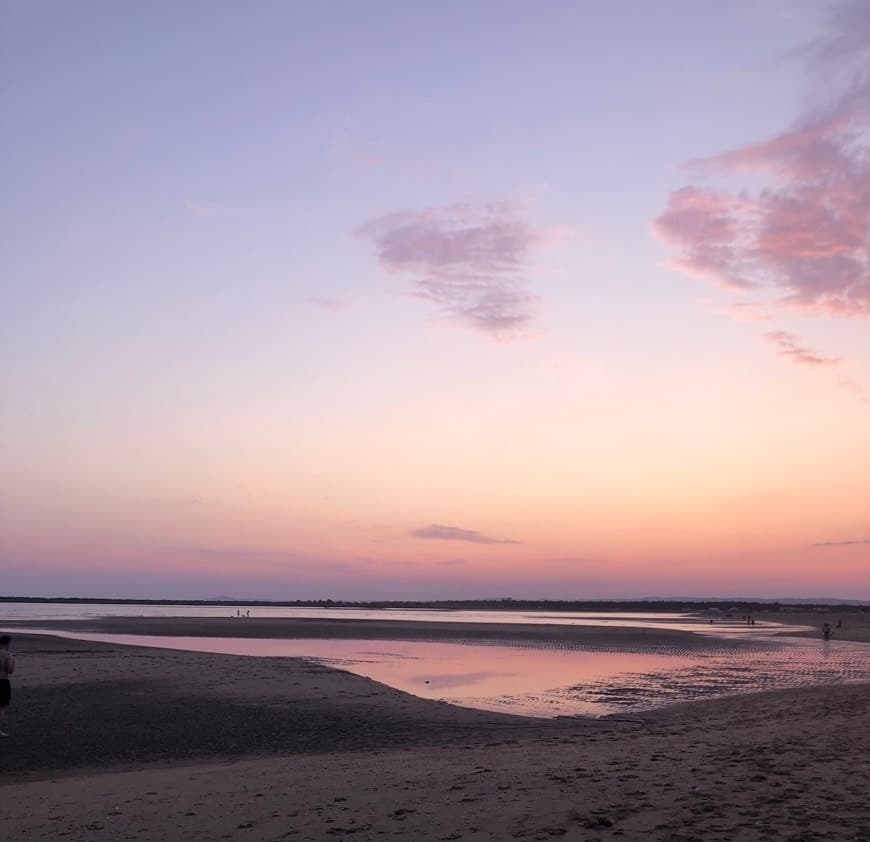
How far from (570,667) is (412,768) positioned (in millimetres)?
25791

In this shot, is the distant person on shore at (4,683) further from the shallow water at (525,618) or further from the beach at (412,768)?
the shallow water at (525,618)

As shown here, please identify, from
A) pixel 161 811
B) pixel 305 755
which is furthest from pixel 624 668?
pixel 161 811

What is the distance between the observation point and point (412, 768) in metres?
14.4

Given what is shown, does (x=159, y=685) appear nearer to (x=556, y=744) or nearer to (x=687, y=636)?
(x=556, y=744)

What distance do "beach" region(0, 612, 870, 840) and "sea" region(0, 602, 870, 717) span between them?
2741 mm

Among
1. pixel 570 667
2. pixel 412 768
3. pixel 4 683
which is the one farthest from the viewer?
pixel 570 667

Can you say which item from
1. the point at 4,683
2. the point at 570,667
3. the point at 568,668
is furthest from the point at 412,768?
the point at 570,667

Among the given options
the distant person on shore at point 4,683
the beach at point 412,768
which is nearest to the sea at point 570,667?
the beach at point 412,768

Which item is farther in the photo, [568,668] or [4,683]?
[568,668]

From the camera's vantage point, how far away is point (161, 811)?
12070mm

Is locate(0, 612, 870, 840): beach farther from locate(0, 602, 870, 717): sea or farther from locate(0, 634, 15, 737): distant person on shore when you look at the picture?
locate(0, 602, 870, 717): sea

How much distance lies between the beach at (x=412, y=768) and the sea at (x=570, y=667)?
8.99 feet

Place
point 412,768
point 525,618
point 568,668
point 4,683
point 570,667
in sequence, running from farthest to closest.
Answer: point 525,618
point 570,667
point 568,668
point 4,683
point 412,768

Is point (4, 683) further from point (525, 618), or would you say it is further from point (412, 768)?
point (525, 618)
